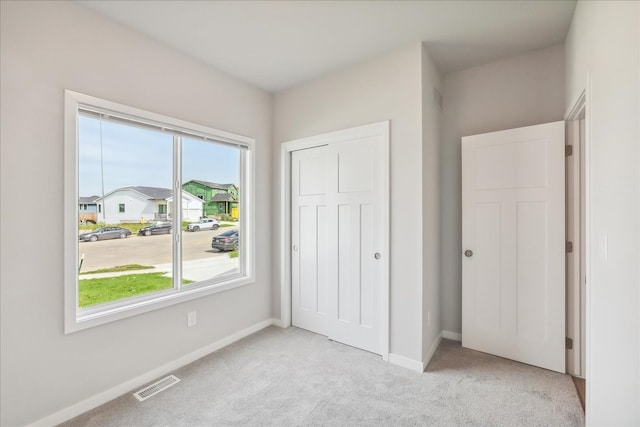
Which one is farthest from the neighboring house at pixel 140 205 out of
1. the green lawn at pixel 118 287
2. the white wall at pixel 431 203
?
the white wall at pixel 431 203

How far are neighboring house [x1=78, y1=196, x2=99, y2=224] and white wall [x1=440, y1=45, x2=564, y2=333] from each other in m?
3.05

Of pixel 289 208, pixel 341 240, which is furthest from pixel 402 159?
pixel 289 208

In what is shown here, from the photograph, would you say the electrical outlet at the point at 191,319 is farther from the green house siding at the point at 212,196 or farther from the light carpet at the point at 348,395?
the green house siding at the point at 212,196

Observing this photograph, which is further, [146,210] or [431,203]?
[431,203]

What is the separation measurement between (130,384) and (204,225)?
1362 millimetres

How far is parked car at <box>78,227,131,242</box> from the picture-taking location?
6.80ft

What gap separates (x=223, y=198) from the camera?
298 centimetres

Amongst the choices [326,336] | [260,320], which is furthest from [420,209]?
[260,320]

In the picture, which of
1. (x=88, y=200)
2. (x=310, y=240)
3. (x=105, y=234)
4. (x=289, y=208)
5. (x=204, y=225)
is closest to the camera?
(x=88, y=200)

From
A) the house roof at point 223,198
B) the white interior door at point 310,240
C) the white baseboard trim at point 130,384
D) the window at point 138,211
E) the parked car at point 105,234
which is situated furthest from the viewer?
the white interior door at point 310,240

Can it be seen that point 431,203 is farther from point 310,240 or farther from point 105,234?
point 105,234

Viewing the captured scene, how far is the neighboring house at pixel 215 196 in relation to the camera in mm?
2736

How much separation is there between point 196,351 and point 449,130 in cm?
324

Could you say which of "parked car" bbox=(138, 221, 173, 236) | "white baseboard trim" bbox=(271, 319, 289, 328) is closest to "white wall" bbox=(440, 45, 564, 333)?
"white baseboard trim" bbox=(271, 319, 289, 328)
